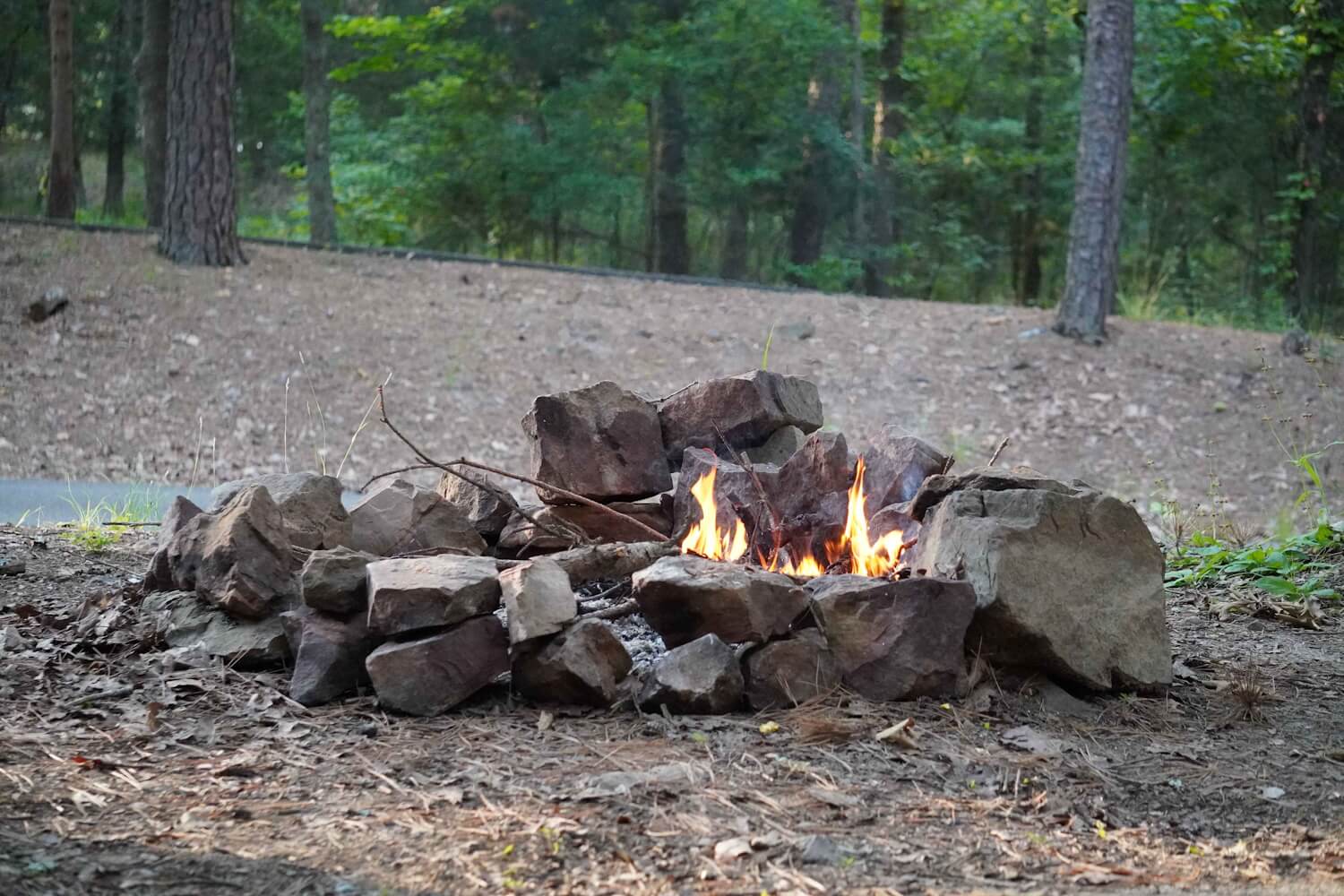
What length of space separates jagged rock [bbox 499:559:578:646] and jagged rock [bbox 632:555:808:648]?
204 millimetres

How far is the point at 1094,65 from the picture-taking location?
1004 cm

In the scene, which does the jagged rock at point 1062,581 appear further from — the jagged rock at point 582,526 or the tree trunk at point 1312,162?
the tree trunk at point 1312,162

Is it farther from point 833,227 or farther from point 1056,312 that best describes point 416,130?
point 1056,312

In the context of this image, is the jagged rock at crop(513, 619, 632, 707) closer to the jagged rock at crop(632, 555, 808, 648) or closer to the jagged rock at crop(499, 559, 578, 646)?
the jagged rock at crop(499, 559, 578, 646)

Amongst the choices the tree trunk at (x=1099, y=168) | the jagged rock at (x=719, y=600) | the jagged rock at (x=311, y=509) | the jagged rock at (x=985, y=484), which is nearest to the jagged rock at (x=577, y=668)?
the jagged rock at (x=719, y=600)

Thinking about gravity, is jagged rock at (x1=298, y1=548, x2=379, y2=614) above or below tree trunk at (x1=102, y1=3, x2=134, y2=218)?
below

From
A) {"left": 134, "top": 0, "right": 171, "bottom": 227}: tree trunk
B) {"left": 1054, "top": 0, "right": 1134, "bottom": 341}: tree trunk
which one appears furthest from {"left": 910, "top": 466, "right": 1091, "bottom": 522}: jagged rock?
{"left": 134, "top": 0, "right": 171, "bottom": 227}: tree trunk

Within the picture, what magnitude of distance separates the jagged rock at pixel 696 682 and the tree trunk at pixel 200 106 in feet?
26.4

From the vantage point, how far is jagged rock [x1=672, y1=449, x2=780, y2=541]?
3.99 metres

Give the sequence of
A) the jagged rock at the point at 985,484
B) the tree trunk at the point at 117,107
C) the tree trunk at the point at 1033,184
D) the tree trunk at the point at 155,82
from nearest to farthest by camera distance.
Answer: the jagged rock at the point at 985,484 < the tree trunk at the point at 155,82 < the tree trunk at the point at 117,107 < the tree trunk at the point at 1033,184

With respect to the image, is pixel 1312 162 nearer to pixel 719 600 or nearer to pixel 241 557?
pixel 719 600

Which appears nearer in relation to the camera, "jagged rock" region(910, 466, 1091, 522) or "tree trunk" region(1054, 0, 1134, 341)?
"jagged rock" region(910, 466, 1091, 522)

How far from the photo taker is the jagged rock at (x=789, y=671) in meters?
3.25

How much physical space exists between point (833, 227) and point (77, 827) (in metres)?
14.9
